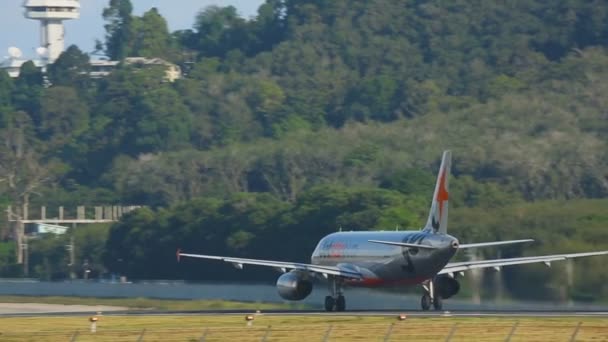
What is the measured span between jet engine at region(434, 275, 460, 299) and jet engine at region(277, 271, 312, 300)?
5.89 m

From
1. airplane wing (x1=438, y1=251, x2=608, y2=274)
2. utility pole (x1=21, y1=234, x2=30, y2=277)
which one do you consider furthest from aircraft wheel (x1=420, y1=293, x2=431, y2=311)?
utility pole (x1=21, y1=234, x2=30, y2=277)

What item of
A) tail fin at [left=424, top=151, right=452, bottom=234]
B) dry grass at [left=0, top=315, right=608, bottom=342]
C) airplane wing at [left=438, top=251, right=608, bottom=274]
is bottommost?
dry grass at [left=0, top=315, right=608, bottom=342]

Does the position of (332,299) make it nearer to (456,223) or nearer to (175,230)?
(456,223)

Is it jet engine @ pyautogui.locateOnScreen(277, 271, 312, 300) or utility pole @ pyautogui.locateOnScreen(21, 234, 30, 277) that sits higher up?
jet engine @ pyautogui.locateOnScreen(277, 271, 312, 300)

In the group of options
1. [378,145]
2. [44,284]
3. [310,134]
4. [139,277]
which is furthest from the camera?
A: [310,134]

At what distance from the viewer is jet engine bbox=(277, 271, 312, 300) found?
71875 mm

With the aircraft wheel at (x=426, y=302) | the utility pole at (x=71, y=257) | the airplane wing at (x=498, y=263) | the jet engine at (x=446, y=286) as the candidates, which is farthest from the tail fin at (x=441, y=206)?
the utility pole at (x=71, y=257)

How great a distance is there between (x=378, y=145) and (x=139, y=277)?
141ft

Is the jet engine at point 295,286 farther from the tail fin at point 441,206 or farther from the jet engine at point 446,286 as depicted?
the tail fin at point 441,206

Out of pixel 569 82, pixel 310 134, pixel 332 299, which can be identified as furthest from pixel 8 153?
pixel 332 299

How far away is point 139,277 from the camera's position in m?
115

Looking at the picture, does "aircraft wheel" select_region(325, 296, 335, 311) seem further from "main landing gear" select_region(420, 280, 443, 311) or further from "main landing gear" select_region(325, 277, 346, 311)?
"main landing gear" select_region(420, 280, 443, 311)

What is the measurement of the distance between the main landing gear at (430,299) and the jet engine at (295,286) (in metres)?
5.33

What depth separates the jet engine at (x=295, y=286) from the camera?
236 feet
